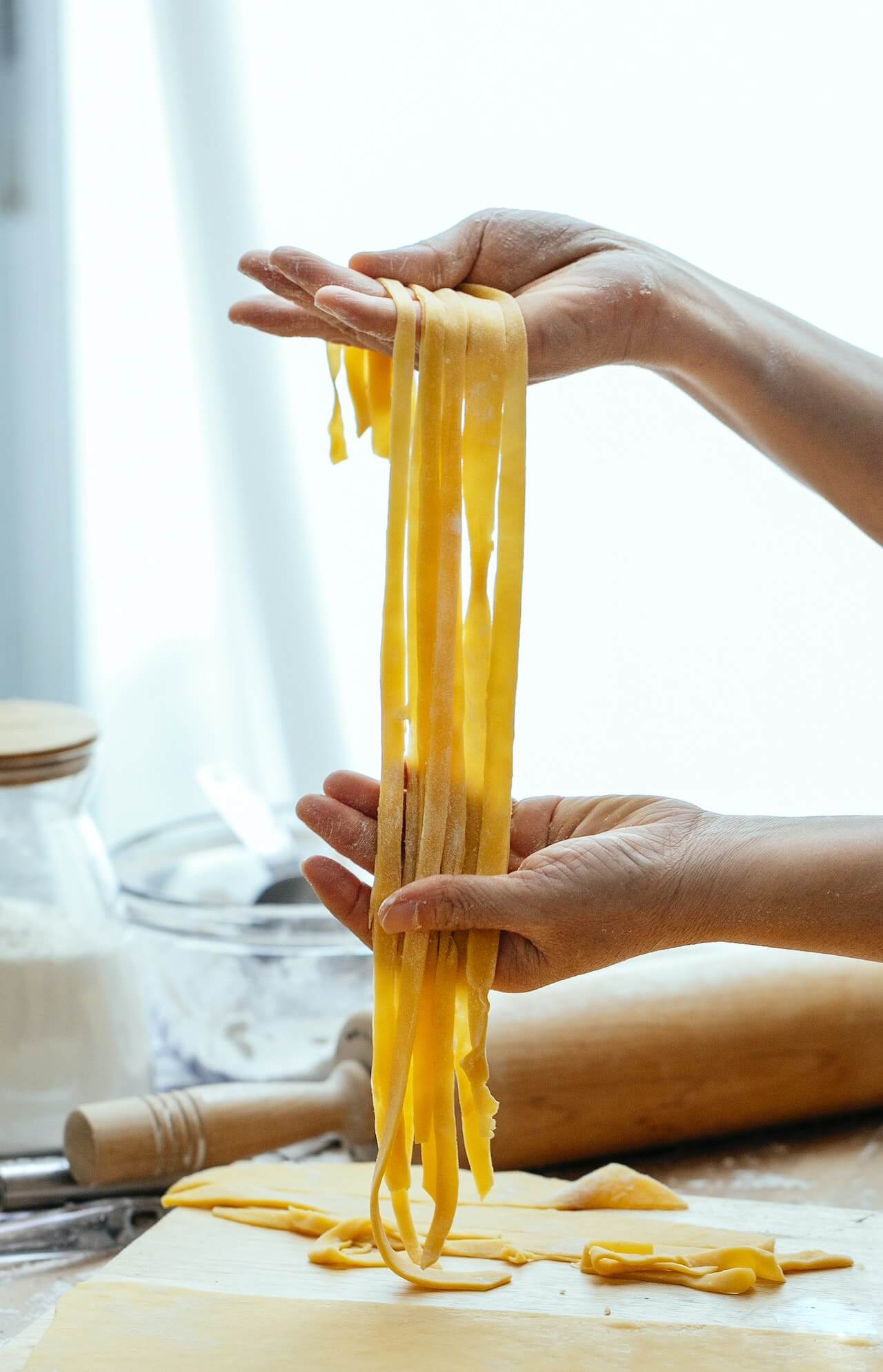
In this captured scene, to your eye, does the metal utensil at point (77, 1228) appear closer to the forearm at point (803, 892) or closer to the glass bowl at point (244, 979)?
the glass bowl at point (244, 979)

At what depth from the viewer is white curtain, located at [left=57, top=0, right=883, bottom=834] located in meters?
1.41

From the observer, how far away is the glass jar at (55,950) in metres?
0.98

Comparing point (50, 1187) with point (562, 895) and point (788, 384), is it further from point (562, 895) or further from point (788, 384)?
point (788, 384)

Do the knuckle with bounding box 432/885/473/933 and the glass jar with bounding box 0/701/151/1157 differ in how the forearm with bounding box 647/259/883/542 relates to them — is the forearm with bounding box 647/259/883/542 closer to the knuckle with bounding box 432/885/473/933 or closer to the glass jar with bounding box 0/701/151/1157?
the knuckle with bounding box 432/885/473/933

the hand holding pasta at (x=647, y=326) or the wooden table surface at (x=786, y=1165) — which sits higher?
the hand holding pasta at (x=647, y=326)

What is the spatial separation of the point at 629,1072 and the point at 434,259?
23.9 inches

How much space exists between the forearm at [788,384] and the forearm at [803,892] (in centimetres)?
30

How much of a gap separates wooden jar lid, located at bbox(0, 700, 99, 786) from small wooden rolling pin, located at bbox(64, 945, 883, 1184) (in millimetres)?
238

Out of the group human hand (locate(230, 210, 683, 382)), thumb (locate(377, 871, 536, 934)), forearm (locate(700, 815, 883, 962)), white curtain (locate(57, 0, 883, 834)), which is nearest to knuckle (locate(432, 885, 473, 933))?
thumb (locate(377, 871, 536, 934))

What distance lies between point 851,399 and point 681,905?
1.31 ft

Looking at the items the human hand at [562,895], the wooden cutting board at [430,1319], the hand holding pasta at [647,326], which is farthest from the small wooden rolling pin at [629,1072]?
the hand holding pasta at [647,326]

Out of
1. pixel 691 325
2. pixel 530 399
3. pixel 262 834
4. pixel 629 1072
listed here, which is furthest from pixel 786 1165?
pixel 530 399

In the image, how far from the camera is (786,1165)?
3.52 ft

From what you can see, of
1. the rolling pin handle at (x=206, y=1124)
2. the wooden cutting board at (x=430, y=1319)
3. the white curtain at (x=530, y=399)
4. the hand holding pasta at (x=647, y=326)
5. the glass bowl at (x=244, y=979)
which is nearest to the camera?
the wooden cutting board at (x=430, y=1319)
